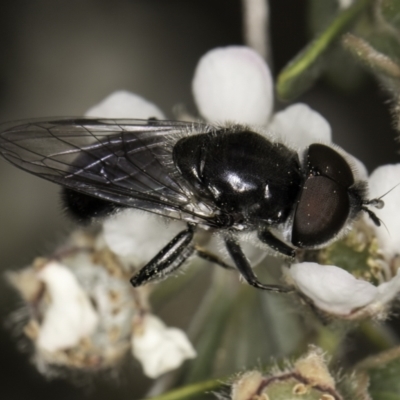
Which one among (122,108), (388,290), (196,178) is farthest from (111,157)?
(388,290)

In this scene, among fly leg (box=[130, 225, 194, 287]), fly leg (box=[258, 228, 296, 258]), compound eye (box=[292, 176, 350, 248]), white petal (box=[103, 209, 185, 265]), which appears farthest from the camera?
white petal (box=[103, 209, 185, 265])

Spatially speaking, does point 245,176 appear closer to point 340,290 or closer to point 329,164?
point 329,164

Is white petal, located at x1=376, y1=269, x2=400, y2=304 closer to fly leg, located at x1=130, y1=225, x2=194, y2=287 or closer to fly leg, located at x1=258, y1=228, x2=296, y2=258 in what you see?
fly leg, located at x1=258, y1=228, x2=296, y2=258

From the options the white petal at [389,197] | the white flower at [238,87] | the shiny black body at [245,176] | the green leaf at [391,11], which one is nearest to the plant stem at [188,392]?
the shiny black body at [245,176]

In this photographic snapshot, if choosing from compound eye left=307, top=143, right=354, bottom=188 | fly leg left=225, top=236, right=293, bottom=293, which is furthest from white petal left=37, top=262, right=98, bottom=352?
compound eye left=307, top=143, right=354, bottom=188

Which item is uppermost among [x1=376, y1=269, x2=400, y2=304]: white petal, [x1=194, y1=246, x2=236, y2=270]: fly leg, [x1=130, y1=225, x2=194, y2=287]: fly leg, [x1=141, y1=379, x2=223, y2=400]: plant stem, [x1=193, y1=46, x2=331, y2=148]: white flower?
[x1=193, y1=46, x2=331, y2=148]: white flower

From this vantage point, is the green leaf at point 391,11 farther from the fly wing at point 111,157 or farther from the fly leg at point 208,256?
the fly leg at point 208,256
